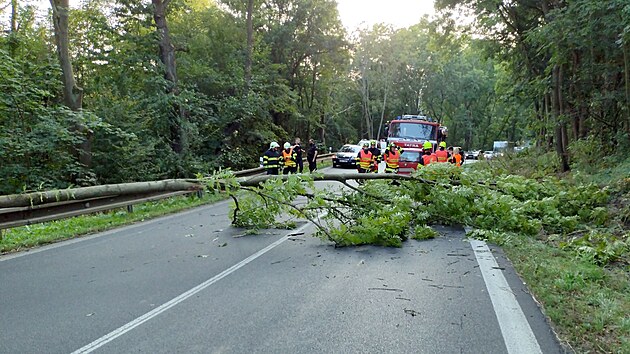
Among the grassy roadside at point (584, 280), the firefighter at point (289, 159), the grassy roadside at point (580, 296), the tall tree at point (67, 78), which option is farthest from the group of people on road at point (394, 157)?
the tall tree at point (67, 78)

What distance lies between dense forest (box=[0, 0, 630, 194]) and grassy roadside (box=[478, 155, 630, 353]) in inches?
190

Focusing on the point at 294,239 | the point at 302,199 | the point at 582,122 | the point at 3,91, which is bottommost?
the point at 294,239

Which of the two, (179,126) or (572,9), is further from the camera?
(179,126)

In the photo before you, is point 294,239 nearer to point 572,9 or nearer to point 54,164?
point 572,9

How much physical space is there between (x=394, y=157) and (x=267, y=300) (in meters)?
10.5

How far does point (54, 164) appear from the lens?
1585cm

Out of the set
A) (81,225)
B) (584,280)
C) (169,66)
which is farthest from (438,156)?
(169,66)

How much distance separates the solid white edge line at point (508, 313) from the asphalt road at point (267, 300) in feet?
0.05

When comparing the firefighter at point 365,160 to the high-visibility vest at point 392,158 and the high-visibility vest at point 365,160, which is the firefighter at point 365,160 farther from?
the high-visibility vest at point 392,158

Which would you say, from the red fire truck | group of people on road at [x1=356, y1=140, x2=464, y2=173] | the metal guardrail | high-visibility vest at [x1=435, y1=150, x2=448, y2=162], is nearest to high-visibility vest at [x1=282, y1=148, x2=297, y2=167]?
group of people on road at [x1=356, y1=140, x2=464, y2=173]

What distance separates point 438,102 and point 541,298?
65.5m

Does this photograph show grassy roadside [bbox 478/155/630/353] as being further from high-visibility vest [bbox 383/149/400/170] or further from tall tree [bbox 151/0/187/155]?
tall tree [bbox 151/0/187/155]

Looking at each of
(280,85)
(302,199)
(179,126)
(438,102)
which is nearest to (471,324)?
(302,199)

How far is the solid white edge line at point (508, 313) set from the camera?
3.71 metres
